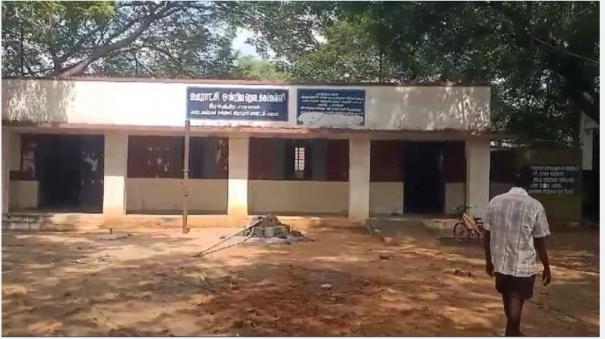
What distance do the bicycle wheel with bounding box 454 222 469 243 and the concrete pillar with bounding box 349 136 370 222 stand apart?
7.89ft

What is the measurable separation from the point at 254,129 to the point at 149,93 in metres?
2.52

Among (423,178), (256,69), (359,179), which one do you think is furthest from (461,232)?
(256,69)

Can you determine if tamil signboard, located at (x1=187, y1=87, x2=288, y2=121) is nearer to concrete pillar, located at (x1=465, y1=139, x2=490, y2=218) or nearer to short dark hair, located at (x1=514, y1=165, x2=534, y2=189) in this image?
concrete pillar, located at (x1=465, y1=139, x2=490, y2=218)

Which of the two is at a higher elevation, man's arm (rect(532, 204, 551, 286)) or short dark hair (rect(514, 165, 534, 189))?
short dark hair (rect(514, 165, 534, 189))

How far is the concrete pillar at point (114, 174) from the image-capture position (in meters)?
13.7

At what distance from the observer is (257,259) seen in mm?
9500

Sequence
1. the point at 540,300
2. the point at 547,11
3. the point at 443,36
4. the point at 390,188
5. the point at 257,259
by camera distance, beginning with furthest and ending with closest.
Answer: the point at 390,188
the point at 443,36
the point at 547,11
the point at 257,259
the point at 540,300

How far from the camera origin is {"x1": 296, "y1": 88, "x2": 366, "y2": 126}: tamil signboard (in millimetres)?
13797

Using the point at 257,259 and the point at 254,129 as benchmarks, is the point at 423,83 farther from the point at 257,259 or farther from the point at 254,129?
the point at 257,259

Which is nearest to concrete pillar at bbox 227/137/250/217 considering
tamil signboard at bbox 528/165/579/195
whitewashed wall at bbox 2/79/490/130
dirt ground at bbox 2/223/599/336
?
whitewashed wall at bbox 2/79/490/130

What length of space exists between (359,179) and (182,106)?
4.18 metres

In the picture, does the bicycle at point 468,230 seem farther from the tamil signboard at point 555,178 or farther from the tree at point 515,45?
the tamil signboard at point 555,178

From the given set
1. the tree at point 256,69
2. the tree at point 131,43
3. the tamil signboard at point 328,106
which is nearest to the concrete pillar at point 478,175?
the tamil signboard at point 328,106

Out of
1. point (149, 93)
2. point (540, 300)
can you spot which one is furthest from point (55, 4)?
point (540, 300)
